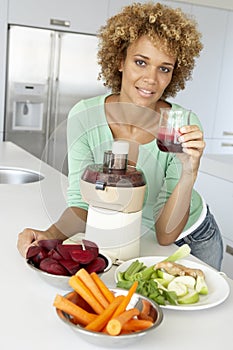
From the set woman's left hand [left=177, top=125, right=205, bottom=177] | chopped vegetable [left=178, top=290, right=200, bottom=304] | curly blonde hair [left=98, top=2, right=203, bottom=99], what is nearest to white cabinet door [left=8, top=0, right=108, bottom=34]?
curly blonde hair [left=98, top=2, right=203, bottom=99]

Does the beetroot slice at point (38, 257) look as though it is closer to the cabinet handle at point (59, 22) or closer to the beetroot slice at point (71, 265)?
the beetroot slice at point (71, 265)

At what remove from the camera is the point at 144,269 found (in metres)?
1.06

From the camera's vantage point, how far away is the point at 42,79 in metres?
3.70

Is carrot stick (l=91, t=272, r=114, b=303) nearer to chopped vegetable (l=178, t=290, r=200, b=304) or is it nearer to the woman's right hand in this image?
chopped vegetable (l=178, t=290, r=200, b=304)

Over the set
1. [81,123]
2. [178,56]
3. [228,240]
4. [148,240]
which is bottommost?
Answer: [228,240]

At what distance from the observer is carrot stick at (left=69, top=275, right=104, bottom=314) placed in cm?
83

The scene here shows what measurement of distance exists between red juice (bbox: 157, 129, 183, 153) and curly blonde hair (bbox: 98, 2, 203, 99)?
29 centimetres

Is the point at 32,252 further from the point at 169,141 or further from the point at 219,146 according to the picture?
the point at 219,146

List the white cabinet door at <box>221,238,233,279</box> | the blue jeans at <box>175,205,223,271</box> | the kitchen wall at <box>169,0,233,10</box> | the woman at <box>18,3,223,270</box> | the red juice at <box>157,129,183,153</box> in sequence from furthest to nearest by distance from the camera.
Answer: the kitchen wall at <box>169,0,233,10</box> → the white cabinet door at <box>221,238,233,279</box> → the blue jeans at <box>175,205,223,271</box> → the woman at <box>18,3,223,270</box> → the red juice at <box>157,129,183,153</box>

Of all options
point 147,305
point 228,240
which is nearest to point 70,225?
point 147,305

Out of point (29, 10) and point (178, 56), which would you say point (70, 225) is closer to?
point (178, 56)

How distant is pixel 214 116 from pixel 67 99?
1.41 m

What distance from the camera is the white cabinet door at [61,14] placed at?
139 inches

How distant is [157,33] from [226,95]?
3295mm
